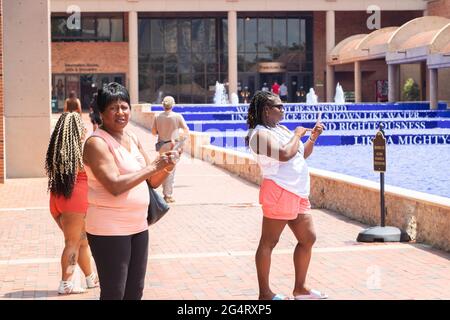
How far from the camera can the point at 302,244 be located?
23.0 feet

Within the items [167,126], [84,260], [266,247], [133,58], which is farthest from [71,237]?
[133,58]

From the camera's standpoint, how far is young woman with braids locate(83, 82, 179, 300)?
488cm

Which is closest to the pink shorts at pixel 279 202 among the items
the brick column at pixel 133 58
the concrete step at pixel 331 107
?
the concrete step at pixel 331 107

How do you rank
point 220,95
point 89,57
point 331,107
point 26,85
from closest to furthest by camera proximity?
1. point 26,85
2. point 331,107
3. point 220,95
4. point 89,57

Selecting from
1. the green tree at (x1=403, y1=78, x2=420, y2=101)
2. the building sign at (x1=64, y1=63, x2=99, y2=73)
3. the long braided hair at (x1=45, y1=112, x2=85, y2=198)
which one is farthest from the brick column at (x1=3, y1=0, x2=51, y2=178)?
the building sign at (x1=64, y1=63, x2=99, y2=73)

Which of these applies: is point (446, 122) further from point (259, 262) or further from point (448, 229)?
point (259, 262)

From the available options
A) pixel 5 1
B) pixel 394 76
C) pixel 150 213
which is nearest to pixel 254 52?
pixel 394 76

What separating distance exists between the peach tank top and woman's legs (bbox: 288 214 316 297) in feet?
6.98

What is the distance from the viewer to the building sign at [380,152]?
10.2 m

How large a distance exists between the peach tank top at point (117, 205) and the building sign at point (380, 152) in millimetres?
5696

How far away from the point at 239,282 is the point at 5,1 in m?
13.9

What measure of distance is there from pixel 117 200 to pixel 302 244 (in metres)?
2.46

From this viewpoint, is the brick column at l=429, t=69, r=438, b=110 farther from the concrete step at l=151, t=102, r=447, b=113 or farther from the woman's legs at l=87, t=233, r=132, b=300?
the woman's legs at l=87, t=233, r=132, b=300

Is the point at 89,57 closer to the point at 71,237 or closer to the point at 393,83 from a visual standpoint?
the point at 393,83
